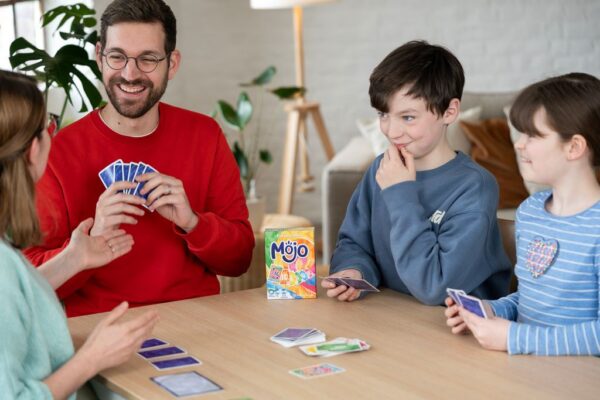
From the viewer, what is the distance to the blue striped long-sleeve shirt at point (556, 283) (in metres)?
1.87

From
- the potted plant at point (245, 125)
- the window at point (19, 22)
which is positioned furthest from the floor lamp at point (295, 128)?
the window at point (19, 22)

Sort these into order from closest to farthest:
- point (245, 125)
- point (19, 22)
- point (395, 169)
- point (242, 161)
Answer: point (395, 169), point (19, 22), point (242, 161), point (245, 125)

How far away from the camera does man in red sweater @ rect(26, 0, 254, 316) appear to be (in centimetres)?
249

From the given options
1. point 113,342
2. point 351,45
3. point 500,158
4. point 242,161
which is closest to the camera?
point 113,342

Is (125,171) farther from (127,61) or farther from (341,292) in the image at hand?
(341,292)

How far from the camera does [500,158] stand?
4758 mm

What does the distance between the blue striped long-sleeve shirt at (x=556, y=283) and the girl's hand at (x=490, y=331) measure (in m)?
0.02

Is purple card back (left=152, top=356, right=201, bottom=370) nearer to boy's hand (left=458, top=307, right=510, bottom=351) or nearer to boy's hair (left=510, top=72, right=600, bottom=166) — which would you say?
boy's hand (left=458, top=307, right=510, bottom=351)

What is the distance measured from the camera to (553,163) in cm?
198

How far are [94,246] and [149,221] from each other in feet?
1.10

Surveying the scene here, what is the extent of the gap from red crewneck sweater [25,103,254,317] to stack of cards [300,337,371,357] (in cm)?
65

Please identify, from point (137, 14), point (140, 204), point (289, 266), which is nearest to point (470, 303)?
point (289, 266)

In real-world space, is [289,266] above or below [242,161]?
above

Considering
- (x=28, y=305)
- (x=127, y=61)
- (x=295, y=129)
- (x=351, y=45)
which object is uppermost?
(x=127, y=61)
